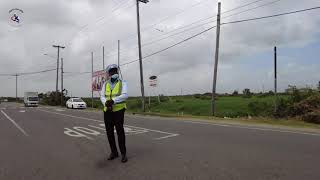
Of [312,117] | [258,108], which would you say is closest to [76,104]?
[258,108]

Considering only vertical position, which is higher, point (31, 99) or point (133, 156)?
point (31, 99)

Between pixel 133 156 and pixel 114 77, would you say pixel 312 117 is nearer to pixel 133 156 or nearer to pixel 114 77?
pixel 133 156

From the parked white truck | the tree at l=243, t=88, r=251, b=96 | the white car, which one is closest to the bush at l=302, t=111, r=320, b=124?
the white car

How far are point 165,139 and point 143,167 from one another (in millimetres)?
5254

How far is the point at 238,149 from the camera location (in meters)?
11.6

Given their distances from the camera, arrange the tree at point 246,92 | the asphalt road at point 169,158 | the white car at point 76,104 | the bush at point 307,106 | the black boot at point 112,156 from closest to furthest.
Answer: the asphalt road at point 169,158 → the black boot at point 112,156 → the bush at point 307,106 → the white car at point 76,104 → the tree at point 246,92

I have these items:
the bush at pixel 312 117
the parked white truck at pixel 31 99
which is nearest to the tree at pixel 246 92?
the parked white truck at pixel 31 99

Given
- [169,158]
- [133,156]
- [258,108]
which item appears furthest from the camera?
[258,108]

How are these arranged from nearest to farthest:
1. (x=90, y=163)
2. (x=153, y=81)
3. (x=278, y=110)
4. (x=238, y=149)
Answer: (x=90, y=163) → (x=238, y=149) → (x=278, y=110) → (x=153, y=81)

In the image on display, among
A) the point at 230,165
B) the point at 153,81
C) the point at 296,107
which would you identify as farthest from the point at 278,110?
the point at 230,165

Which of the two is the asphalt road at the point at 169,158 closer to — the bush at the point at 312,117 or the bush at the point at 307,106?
the bush at the point at 312,117

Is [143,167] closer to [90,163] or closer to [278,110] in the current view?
[90,163]

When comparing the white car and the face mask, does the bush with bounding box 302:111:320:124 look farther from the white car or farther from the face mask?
the white car

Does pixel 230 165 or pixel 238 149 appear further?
pixel 238 149
